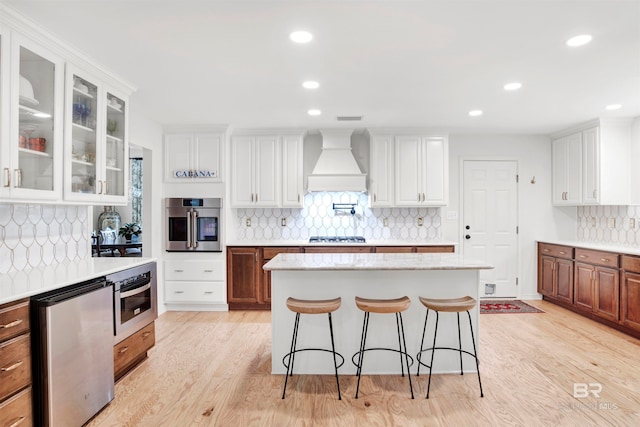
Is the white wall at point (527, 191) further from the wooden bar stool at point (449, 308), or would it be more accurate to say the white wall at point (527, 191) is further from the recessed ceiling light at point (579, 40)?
the recessed ceiling light at point (579, 40)

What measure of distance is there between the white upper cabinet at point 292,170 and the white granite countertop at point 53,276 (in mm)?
2296

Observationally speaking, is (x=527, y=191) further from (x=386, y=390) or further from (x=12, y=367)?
(x=12, y=367)

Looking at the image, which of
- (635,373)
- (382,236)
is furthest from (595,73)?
(382,236)

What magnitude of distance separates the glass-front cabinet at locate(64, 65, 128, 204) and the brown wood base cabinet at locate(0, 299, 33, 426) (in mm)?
1001

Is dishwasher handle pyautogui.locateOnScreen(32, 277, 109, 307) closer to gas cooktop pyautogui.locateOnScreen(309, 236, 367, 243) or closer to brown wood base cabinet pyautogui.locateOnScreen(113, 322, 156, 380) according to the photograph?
brown wood base cabinet pyautogui.locateOnScreen(113, 322, 156, 380)

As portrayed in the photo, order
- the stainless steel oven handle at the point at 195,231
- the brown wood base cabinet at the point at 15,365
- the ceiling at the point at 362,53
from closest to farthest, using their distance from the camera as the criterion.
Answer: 1. the brown wood base cabinet at the point at 15,365
2. the ceiling at the point at 362,53
3. the stainless steel oven handle at the point at 195,231

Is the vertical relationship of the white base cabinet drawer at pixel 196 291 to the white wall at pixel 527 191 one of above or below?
below

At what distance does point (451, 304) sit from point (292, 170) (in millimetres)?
3030

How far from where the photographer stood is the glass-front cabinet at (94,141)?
8.68ft

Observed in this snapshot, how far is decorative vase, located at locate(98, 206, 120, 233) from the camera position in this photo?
7.52m

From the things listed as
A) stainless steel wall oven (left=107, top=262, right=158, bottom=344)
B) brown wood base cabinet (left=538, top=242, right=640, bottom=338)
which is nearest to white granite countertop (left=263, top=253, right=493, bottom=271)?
stainless steel wall oven (left=107, top=262, right=158, bottom=344)

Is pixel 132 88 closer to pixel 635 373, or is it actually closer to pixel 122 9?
pixel 122 9

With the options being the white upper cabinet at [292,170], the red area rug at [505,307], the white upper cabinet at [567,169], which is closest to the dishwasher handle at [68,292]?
the white upper cabinet at [292,170]

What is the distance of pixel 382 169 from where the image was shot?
5090 millimetres
